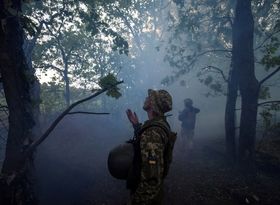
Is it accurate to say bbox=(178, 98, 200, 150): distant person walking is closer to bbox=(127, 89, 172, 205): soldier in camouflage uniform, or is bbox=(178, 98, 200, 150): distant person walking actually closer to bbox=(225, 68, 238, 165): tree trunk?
bbox=(225, 68, 238, 165): tree trunk

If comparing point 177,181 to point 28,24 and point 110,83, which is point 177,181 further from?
point 28,24

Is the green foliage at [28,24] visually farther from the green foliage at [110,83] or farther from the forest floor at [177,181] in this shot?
the forest floor at [177,181]

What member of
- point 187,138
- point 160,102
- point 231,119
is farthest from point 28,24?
point 187,138

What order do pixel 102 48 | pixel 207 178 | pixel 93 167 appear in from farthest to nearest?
pixel 102 48, pixel 93 167, pixel 207 178

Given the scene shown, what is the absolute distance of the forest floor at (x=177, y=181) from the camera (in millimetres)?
8906

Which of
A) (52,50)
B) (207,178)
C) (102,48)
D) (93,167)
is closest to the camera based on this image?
(207,178)

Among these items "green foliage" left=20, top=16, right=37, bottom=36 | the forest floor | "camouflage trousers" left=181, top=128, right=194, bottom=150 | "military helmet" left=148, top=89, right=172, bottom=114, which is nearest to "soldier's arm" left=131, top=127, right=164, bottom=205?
"military helmet" left=148, top=89, right=172, bottom=114

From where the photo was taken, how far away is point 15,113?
20.4 ft

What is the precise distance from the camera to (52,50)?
2211 centimetres

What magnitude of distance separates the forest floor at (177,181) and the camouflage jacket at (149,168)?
522 cm

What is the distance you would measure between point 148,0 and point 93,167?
22.1 meters

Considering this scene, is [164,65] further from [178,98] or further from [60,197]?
[60,197]

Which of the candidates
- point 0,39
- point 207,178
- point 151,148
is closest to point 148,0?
point 207,178

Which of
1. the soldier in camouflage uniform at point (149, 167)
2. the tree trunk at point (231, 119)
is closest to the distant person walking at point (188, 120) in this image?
the tree trunk at point (231, 119)
